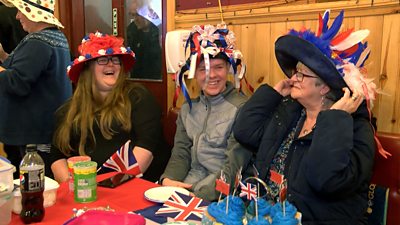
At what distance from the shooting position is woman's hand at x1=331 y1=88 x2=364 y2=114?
1.67 metres

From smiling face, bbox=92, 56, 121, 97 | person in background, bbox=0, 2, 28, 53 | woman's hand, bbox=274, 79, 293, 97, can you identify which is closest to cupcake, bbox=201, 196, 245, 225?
woman's hand, bbox=274, 79, 293, 97

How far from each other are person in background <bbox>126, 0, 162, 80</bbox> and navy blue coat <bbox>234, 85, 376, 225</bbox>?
2032 millimetres

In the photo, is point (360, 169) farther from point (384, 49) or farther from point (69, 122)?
point (69, 122)

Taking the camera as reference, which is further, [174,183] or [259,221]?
[174,183]

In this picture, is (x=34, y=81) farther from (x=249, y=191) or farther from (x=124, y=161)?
(x=249, y=191)

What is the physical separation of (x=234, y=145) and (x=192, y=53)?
53 cm

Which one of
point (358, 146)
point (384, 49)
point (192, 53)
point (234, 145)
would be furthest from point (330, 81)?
point (192, 53)

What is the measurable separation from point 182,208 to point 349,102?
0.77m

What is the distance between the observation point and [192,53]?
2223 mm

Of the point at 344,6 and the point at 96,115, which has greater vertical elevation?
the point at 344,6

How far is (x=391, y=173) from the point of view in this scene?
1775 mm

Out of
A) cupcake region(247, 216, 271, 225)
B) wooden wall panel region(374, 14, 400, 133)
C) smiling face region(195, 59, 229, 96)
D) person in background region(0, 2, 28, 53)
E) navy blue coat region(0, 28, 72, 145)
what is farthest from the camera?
person in background region(0, 2, 28, 53)

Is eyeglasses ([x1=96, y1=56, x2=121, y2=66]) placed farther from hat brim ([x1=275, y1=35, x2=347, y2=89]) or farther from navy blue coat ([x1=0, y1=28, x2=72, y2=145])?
hat brim ([x1=275, y1=35, x2=347, y2=89])

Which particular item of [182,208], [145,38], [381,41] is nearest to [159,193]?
[182,208]
